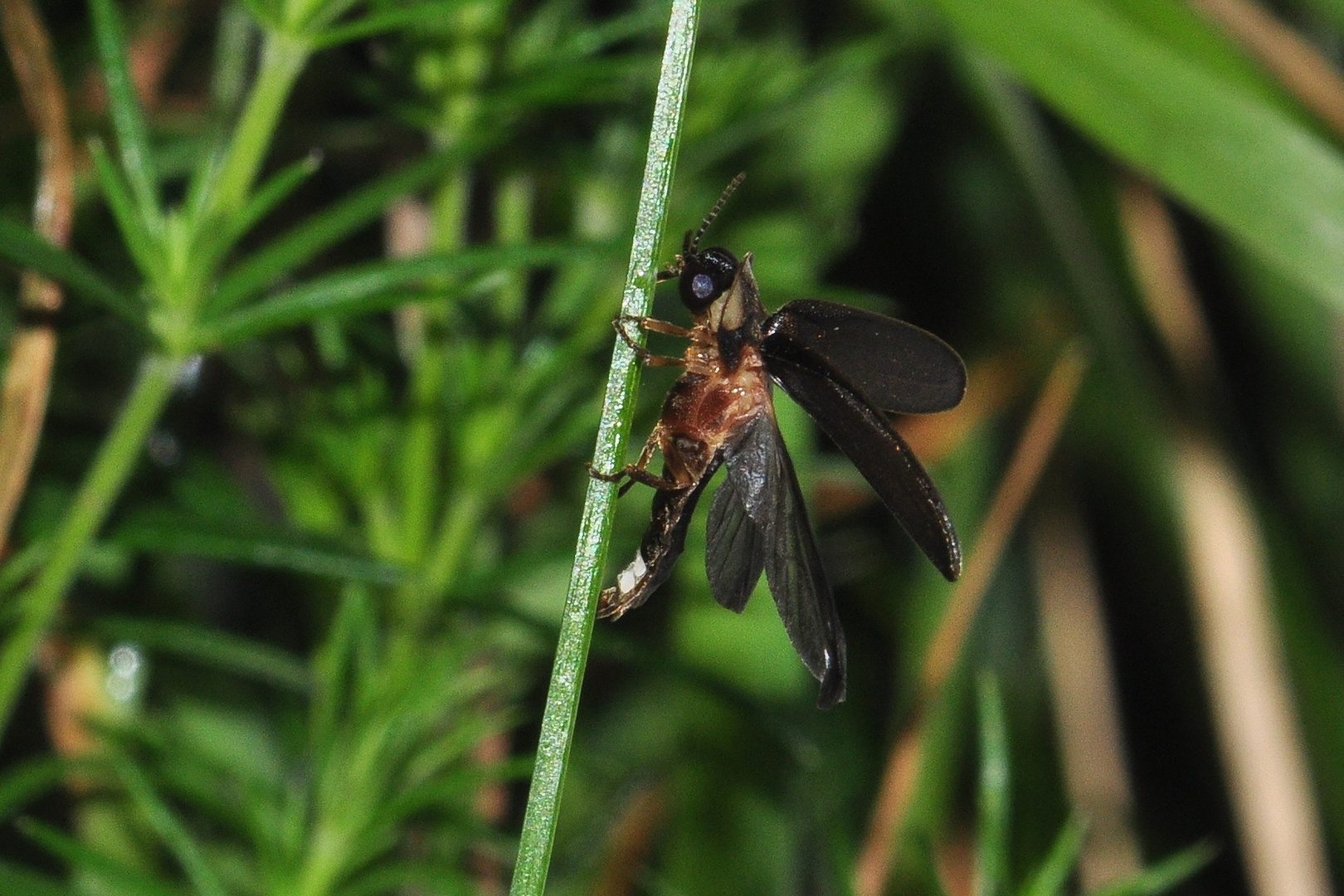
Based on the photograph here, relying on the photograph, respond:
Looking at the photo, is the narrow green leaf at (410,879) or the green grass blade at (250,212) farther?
the narrow green leaf at (410,879)

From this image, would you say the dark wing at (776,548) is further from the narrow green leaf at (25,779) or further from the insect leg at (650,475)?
the narrow green leaf at (25,779)

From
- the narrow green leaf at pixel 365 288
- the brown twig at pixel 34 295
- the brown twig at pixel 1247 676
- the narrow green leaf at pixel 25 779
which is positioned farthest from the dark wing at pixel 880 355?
the brown twig at pixel 1247 676

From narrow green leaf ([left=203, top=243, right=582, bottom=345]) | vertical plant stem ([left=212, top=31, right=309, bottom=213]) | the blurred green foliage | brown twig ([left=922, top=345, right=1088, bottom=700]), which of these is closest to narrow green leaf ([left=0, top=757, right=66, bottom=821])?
the blurred green foliage

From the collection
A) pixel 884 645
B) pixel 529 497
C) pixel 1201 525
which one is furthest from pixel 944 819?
pixel 529 497

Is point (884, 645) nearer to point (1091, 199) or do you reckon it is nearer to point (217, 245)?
point (1091, 199)

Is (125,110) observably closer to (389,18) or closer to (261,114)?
(261,114)

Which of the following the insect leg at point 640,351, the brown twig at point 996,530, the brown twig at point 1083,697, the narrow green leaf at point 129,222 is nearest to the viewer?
the insect leg at point 640,351

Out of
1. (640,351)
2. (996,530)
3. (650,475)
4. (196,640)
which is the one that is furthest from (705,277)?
(996,530)
